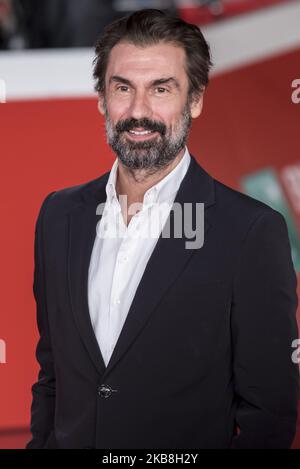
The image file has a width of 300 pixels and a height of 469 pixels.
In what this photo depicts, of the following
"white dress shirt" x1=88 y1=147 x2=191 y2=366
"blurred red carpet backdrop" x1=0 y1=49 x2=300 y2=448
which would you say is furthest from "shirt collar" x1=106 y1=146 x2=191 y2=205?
"blurred red carpet backdrop" x1=0 y1=49 x2=300 y2=448

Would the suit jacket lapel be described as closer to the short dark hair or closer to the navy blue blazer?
the navy blue blazer

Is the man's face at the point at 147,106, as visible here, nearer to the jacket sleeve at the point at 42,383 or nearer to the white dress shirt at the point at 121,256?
the white dress shirt at the point at 121,256

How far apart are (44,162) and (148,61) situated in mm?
686

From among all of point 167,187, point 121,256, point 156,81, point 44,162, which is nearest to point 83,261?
point 121,256

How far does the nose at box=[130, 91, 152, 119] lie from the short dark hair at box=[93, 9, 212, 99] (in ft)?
0.28

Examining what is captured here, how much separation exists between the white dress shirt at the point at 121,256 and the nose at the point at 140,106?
4.3 inches

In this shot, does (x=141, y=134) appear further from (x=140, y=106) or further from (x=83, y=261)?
(x=83, y=261)

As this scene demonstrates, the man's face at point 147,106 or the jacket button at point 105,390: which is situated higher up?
the man's face at point 147,106

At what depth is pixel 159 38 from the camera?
132cm

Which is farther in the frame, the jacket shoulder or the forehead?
the jacket shoulder

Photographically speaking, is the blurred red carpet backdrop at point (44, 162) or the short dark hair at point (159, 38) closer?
the short dark hair at point (159, 38)

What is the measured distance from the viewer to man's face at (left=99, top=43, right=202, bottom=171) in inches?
51.1

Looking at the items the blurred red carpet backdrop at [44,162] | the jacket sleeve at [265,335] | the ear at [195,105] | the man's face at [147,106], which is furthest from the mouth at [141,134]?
the blurred red carpet backdrop at [44,162]

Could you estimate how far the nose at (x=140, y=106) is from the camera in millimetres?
1290
